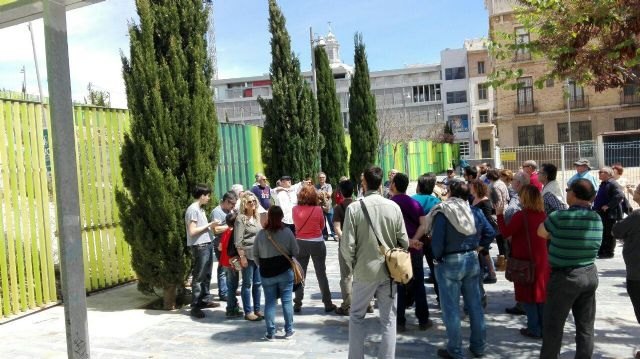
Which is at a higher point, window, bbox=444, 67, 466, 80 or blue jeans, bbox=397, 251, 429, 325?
window, bbox=444, 67, 466, 80

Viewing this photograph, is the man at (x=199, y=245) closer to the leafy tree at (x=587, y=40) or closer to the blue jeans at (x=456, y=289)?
the blue jeans at (x=456, y=289)

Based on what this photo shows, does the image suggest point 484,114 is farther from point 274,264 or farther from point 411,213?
A: point 274,264

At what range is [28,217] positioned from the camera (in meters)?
7.57

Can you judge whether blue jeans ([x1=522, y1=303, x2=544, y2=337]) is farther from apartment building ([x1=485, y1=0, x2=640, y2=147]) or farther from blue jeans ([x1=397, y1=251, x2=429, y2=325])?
apartment building ([x1=485, y1=0, x2=640, y2=147])

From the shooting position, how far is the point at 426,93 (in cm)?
6138

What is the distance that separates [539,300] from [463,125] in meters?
55.0

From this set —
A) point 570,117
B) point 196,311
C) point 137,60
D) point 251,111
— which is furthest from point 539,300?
point 251,111

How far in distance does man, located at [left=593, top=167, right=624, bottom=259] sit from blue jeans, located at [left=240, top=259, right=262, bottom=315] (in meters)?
6.20

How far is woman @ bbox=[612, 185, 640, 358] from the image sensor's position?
4910 millimetres

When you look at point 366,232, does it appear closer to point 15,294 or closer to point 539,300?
point 539,300

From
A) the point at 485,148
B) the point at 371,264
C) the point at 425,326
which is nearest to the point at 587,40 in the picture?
the point at 371,264

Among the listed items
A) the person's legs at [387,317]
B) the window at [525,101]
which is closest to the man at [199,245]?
the person's legs at [387,317]

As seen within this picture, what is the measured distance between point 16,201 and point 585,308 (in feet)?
23.4

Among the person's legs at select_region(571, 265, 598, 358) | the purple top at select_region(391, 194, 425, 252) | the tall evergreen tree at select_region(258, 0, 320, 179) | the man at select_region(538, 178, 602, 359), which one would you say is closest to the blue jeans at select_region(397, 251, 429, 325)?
the purple top at select_region(391, 194, 425, 252)
